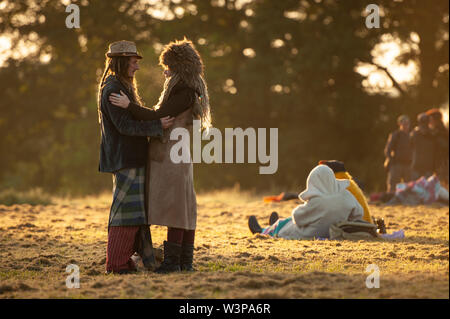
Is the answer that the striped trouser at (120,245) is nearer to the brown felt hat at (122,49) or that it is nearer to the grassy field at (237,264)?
the grassy field at (237,264)

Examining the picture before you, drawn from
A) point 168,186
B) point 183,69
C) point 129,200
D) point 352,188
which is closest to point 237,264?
point 168,186

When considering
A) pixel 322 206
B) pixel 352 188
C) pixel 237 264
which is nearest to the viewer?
pixel 237 264

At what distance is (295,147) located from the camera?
87.6 ft

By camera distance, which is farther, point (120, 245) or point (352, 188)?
point (352, 188)

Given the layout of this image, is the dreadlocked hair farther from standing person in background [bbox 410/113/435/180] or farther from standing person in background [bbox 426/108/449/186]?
standing person in background [bbox 426/108/449/186]

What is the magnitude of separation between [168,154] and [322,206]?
9.95 ft

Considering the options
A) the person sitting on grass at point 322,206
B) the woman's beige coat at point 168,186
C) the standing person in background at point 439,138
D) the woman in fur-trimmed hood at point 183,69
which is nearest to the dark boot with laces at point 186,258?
the woman's beige coat at point 168,186

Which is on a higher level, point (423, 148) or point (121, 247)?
point (423, 148)

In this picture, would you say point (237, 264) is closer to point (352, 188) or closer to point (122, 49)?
point (122, 49)

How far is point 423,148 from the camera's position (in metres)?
14.6

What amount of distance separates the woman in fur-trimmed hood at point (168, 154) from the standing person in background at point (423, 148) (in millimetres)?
9452

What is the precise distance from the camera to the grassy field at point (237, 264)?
5027 millimetres

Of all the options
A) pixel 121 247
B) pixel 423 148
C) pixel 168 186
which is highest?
pixel 423 148

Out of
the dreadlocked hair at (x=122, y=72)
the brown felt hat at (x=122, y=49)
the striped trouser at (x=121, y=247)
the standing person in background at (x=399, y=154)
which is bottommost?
the striped trouser at (x=121, y=247)
